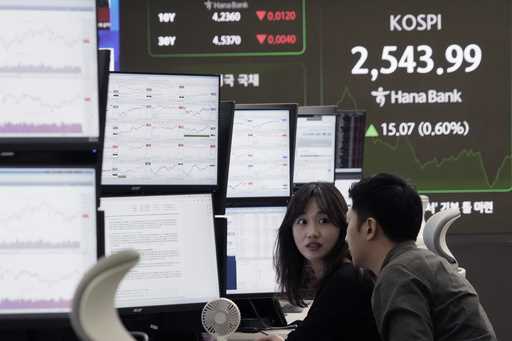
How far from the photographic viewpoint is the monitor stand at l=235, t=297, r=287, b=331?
9.50 feet

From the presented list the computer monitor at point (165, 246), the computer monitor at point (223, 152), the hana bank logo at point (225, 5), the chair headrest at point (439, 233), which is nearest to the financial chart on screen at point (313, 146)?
the chair headrest at point (439, 233)

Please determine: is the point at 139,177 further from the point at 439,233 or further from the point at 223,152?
the point at 439,233

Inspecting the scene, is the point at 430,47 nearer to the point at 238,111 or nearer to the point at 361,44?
the point at 361,44

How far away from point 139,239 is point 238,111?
758 millimetres

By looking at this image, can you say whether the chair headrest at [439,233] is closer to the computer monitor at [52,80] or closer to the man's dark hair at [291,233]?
A: the man's dark hair at [291,233]

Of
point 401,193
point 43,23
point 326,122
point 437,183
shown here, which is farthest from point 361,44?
point 43,23

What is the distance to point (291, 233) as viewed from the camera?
9.43ft

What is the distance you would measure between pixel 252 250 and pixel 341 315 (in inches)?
15.7

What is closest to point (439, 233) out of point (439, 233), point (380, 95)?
point (439, 233)

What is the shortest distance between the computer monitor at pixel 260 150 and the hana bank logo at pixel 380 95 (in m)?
2.26

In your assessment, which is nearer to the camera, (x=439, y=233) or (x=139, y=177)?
(x=139, y=177)

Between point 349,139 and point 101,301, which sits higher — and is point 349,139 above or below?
above

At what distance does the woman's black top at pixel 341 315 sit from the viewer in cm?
257

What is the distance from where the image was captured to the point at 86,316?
80 centimetres
